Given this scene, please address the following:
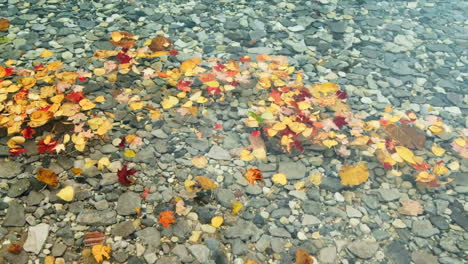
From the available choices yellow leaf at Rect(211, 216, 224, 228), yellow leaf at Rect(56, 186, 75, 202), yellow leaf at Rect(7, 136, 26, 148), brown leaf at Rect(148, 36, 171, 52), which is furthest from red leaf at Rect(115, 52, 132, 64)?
yellow leaf at Rect(211, 216, 224, 228)

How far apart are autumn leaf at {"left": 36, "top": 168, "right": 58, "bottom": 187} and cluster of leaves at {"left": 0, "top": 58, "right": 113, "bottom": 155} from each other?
0.68 ft

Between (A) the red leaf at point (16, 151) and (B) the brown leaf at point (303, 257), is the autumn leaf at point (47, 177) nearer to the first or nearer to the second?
(A) the red leaf at point (16, 151)

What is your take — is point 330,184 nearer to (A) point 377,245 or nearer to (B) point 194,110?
(A) point 377,245

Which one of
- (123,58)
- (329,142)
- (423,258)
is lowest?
(423,258)

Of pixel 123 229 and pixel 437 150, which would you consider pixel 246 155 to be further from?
pixel 437 150

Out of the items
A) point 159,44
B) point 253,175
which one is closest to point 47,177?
point 253,175

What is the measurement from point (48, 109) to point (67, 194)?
0.89 metres

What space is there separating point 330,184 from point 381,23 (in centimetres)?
260

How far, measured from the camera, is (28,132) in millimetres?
3191

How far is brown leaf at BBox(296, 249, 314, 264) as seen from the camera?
258cm

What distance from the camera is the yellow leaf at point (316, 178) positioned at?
10.00 feet

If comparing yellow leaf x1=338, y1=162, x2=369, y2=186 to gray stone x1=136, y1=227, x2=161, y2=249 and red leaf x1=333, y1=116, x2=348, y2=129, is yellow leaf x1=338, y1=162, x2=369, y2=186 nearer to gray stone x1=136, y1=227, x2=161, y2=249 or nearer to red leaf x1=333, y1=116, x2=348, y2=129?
red leaf x1=333, y1=116, x2=348, y2=129

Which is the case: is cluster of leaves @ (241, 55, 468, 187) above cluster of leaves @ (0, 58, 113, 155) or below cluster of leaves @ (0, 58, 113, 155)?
below

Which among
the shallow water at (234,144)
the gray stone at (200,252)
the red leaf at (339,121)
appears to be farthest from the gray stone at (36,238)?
the red leaf at (339,121)
